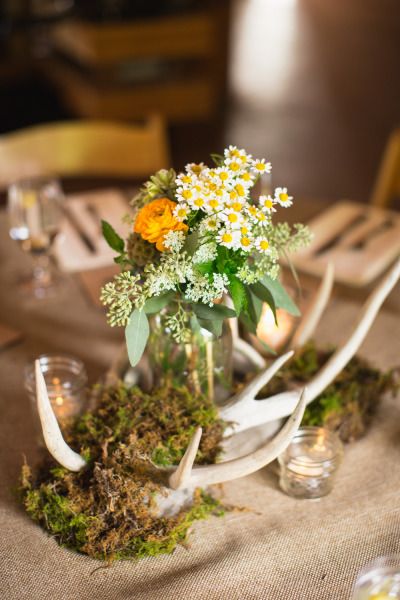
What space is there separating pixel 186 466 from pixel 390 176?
1.50 meters

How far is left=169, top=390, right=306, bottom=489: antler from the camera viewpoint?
824 millimetres

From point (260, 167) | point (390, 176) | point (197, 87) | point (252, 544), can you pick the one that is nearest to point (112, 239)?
point (260, 167)

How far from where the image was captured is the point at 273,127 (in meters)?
5.23

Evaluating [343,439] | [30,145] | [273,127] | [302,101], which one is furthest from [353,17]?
[343,439]

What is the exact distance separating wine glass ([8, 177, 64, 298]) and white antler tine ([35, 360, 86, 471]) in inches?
26.5

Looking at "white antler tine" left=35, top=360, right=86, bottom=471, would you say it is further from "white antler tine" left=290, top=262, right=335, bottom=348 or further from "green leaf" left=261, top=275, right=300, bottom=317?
"white antler tine" left=290, top=262, right=335, bottom=348

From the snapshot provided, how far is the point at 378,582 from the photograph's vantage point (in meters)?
0.77

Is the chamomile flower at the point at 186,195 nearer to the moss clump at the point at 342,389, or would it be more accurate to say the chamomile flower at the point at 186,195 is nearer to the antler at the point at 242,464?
the antler at the point at 242,464

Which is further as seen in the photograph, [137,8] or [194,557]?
[137,8]

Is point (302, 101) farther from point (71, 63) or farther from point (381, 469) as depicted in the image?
point (381, 469)

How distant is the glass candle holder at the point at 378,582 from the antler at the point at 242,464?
0.53ft

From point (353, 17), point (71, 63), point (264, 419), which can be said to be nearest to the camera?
point (264, 419)

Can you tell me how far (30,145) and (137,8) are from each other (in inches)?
123

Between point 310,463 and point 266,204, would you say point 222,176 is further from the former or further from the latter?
point 310,463
